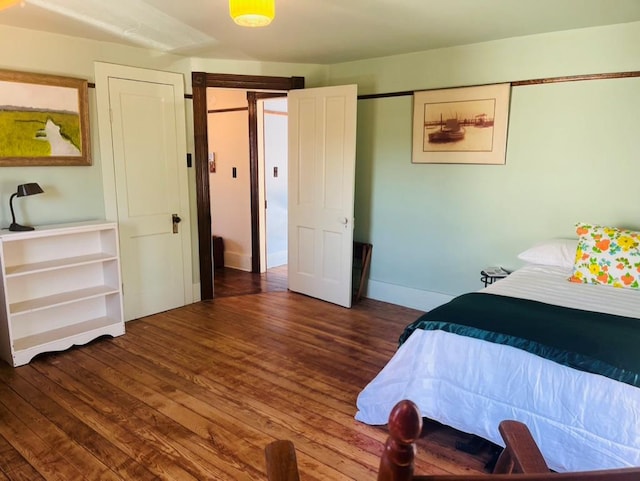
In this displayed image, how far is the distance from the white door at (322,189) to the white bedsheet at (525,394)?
192cm

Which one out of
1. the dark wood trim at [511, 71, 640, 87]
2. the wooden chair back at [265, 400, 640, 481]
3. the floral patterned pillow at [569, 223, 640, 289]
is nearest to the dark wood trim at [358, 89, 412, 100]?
the dark wood trim at [511, 71, 640, 87]

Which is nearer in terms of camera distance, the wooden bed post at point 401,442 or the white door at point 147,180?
the wooden bed post at point 401,442

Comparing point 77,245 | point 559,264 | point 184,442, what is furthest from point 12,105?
point 559,264

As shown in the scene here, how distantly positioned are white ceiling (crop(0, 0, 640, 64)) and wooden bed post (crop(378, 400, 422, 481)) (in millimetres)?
2625

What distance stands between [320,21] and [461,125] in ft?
4.99

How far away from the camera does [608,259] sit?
279 centimetres

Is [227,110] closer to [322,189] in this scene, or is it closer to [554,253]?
[322,189]

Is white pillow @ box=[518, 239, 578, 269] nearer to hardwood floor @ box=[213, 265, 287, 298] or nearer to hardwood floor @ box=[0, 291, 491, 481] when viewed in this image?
hardwood floor @ box=[0, 291, 491, 481]

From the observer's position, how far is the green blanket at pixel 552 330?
1762mm

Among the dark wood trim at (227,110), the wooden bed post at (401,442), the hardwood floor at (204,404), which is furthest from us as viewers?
the dark wood trim at (227,110)

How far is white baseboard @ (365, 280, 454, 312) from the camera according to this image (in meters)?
4.16

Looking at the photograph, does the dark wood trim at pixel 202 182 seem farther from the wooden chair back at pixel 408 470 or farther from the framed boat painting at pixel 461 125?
the wooden chair back at pixel 408 470

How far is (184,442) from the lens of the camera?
225 centimetres

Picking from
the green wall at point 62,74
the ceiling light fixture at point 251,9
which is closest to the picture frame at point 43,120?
the green wall at point 62,74
